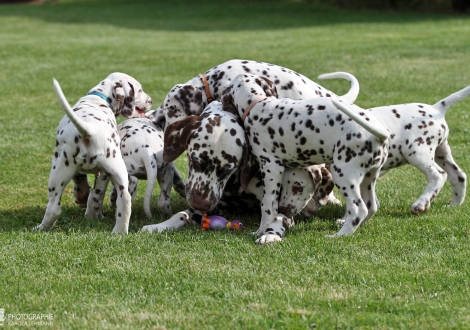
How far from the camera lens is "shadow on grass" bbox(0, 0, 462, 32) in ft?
96.6

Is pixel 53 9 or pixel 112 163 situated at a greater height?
pixel 112 163

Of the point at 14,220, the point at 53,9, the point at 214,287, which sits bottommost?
the point at 53,9

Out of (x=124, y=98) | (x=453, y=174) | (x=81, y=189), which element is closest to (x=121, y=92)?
(x=124, y=98)

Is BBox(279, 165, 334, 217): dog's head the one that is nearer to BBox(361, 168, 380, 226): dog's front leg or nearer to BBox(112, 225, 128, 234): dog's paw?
BBox(361, 168, 380, 226): dog's front leg

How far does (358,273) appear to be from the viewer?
585 centimetres

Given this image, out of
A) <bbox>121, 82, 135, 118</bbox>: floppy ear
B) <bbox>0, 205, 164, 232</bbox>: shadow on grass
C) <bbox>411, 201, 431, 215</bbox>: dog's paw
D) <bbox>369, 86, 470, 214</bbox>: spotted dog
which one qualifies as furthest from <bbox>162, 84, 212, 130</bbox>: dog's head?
<bbox>411, 201, 431, 215</bbox>: dog's paw

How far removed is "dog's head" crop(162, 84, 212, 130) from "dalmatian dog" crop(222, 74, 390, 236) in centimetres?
58

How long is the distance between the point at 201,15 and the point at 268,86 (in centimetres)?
2590

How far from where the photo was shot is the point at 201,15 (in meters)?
33.1

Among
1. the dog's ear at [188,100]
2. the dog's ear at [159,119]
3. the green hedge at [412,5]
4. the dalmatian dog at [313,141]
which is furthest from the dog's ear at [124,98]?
the green hedge at [412,5]

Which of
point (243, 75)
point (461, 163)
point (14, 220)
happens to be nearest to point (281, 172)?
point (243, 75)

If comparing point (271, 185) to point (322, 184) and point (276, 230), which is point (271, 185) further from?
point (322, 184)

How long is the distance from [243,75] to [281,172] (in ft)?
3.76

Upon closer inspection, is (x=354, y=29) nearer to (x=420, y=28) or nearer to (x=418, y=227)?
(x=420, y=28)
